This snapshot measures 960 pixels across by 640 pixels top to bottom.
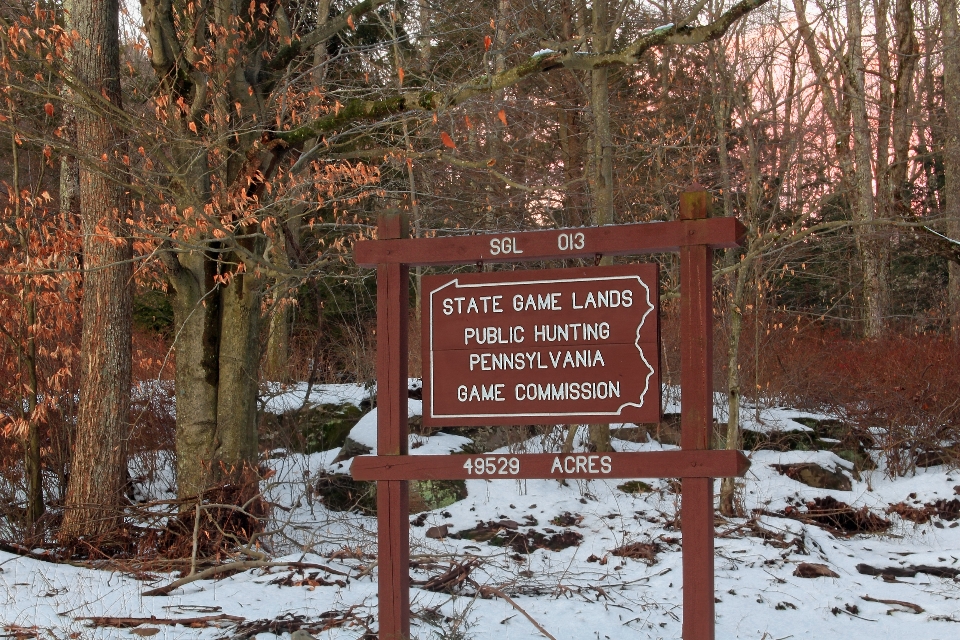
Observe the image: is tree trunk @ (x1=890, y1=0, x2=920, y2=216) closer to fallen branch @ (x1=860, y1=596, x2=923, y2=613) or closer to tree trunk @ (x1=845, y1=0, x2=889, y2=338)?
fallen branch @ (x1=860, y1=596, x2=923, y2=613)

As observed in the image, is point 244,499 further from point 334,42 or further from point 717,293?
point 334,42

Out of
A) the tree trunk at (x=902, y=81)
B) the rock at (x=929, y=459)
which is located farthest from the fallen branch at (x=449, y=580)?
the rock at (x=929, y=459)

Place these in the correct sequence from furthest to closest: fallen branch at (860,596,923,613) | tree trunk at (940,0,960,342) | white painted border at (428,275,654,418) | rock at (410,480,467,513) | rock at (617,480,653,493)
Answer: tree trunk at (940,0,960,342) < rock at (617,480,653,493) < rock at (410,480,467,513) < fallen branch at (860,596,923,613) < white painted border at (428,275,654,418)

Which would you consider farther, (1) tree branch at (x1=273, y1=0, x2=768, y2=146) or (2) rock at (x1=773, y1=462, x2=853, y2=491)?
(2) rock at (x1=773, y1=462, x2=853, y2=491)

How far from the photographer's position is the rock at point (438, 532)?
855 cm

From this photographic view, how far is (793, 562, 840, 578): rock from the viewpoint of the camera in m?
7.20

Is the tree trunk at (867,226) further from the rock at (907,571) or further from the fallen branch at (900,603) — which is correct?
the fallen branch at (900,603)

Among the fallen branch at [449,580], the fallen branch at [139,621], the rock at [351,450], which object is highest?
the rock at [351,450]

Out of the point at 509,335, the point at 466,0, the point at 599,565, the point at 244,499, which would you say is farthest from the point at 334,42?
the point at 509,335

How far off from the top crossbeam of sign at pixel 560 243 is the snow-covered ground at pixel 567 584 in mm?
2160

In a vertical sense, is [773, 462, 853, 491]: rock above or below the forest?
below

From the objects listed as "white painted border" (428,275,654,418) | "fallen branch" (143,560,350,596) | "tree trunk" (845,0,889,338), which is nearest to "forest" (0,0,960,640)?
"fallen branch" (143,560,350,596)

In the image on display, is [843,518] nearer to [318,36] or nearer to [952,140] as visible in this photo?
[318,36]

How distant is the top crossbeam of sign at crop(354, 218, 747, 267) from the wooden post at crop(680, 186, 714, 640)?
82 millimetres
